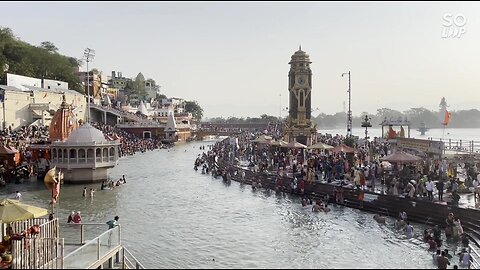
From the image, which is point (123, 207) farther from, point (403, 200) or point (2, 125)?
point (2, 125)

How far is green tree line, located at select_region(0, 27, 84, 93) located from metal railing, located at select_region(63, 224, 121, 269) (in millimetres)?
60999

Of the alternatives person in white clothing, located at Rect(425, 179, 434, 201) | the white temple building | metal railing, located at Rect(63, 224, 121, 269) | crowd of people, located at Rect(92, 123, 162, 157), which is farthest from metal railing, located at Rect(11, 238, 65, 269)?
crowd of people, located at Rect(92, 123, 162, 157)

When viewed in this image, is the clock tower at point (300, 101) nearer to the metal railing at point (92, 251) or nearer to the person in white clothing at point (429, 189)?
the person in white clothing at point (429, 189)

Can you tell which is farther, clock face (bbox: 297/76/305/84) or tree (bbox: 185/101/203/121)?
tree (bbox: 185/101/203/121)

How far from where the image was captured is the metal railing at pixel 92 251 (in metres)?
12.6

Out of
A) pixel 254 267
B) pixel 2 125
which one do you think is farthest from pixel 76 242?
pixel 2 125

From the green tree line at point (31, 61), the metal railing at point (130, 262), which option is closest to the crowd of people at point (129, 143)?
the green tree line at point (31, 61)

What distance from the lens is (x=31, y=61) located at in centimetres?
8319

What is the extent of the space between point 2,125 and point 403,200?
143 feet

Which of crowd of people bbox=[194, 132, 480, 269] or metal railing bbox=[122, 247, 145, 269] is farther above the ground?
crowd of people bbox=[194, 132, 480, 269]

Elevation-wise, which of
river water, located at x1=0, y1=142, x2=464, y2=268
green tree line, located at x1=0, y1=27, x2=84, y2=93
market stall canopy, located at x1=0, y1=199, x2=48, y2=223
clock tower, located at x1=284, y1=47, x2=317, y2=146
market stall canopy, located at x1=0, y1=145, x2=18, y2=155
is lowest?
river water, located at x1=0, y1=142, x2=464, y2=268

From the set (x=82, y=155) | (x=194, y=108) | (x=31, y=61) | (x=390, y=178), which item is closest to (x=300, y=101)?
(x=82, y=155)

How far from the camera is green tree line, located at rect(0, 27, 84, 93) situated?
75188mm

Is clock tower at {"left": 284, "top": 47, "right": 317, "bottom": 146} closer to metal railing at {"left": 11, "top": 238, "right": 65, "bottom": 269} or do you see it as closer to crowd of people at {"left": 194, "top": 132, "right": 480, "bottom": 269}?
crowd of people at {"left": 194, "top": 132, "right": 480, "bottom": 269}
